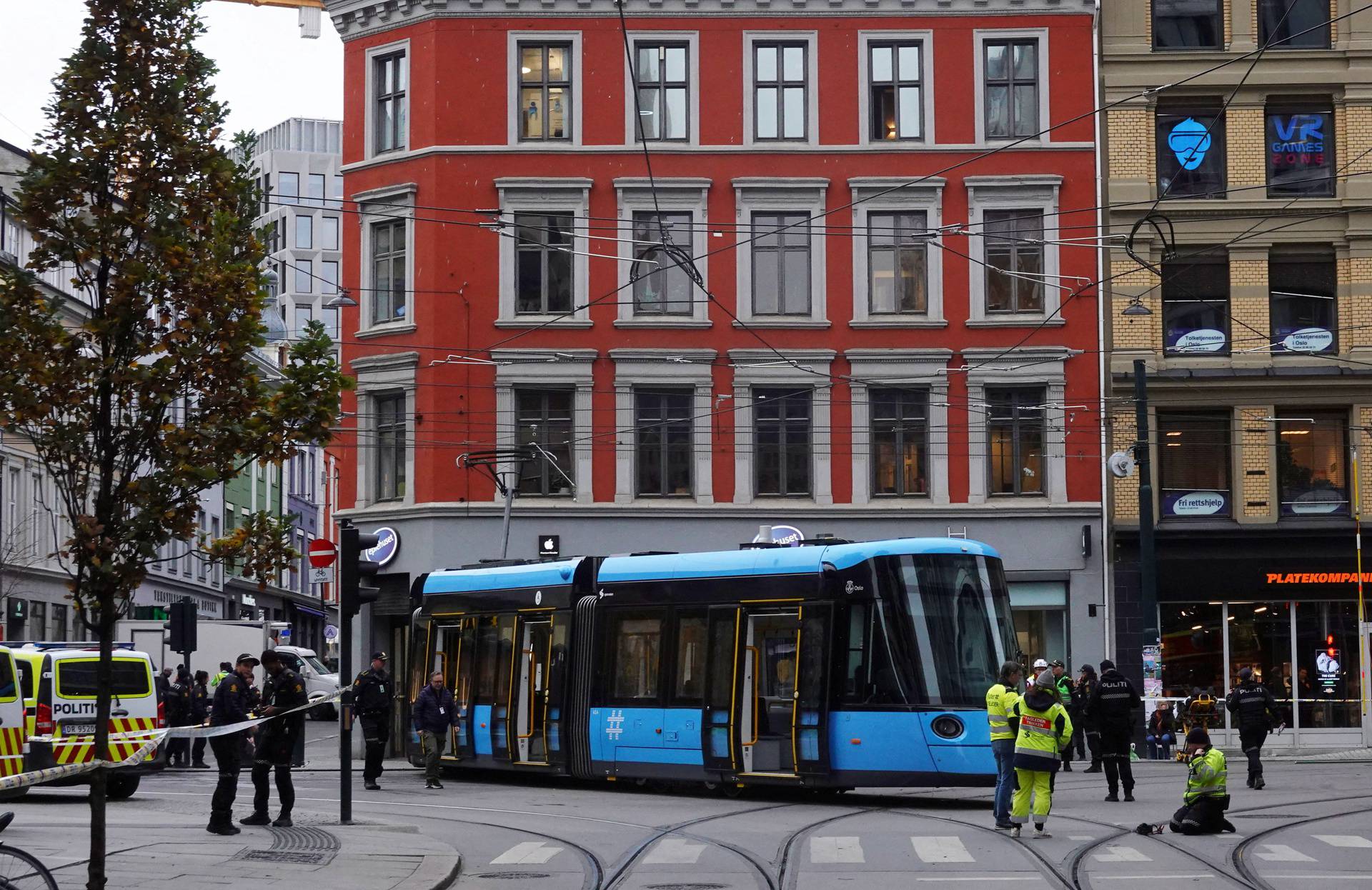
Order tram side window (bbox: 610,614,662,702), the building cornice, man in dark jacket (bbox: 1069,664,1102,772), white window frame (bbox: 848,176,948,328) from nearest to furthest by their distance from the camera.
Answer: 1. tram side window (bbox: 610,614,662,702)
2. man in dark jacket (bbox: 1069,664,1102,772)
3. white window frame (bbox: 848,176,948,328)
4. the building cornice

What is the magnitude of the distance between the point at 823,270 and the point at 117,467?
24.5 metres

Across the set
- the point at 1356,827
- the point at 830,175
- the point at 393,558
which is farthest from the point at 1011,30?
the point at 1356,827

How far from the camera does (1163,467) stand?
3559 cm

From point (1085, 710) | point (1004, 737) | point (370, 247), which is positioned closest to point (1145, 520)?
point (1085, 710)

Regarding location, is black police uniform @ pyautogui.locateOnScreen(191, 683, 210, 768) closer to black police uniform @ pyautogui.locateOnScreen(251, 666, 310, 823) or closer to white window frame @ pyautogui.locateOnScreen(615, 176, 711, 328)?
white window frame @ pyautogui.locateOnScreen(615, 176, 711, 328)

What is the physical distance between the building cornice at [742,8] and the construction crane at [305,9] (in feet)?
236

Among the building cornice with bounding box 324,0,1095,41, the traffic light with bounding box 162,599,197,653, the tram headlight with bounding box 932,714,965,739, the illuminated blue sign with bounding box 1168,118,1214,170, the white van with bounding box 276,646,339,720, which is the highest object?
the building cornice with bounding box 324,0,1095,41

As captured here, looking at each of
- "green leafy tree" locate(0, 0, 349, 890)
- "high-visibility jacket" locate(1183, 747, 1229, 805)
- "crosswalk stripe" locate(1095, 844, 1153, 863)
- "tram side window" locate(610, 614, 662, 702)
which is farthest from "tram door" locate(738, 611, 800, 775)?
"green leafy tree" locate(0, 0, 349, 890)

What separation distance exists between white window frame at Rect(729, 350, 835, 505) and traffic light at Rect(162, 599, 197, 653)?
10.0 metres

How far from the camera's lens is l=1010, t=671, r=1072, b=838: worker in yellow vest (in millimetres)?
17375

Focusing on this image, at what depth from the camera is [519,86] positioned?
36.3 metres

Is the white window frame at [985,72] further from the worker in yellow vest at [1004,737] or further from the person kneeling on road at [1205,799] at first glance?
the person kneeling on road at [1205,799]

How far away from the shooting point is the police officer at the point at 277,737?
18.5 meters

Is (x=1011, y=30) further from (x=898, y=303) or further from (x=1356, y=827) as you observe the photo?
(x=1356, y=827)
